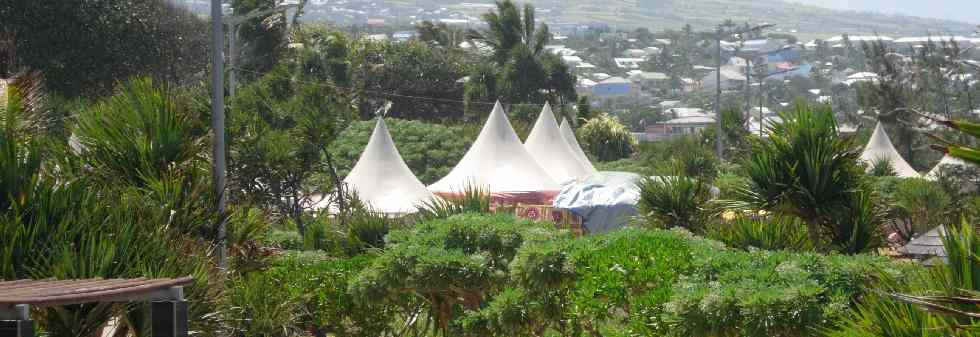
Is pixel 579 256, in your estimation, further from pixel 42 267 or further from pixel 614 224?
pixel 614 224

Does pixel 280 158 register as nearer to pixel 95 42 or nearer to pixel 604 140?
pixel 95 42

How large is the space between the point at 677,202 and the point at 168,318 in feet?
43.4

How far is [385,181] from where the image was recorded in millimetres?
31562

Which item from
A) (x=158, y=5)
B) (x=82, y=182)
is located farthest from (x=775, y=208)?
(x=158, y=5)

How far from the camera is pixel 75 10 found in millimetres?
49094

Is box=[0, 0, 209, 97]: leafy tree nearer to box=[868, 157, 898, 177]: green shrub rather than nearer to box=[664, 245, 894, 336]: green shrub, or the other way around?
box=[868, 157, 898, 177]: green shrub

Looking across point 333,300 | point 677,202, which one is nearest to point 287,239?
point 333,300

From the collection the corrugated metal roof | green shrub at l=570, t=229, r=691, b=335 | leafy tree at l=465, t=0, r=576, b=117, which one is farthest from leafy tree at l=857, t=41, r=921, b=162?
green shrub at l=570, t=229, r=691, b=335

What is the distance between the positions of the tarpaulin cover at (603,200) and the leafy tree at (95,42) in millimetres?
22379

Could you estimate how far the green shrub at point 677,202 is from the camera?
66.8ft

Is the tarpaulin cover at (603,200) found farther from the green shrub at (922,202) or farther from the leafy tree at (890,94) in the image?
the leafy tree at (890,94)

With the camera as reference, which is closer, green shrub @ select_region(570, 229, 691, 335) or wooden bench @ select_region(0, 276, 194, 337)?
wooden bench @ select_region(0, 276, 194, 337)

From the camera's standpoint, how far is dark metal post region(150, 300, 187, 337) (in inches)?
322

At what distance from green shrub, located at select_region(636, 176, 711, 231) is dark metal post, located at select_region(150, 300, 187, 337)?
1287 centimetres
